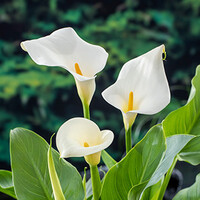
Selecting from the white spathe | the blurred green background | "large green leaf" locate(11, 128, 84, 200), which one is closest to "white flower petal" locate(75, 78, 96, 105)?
the white spathe

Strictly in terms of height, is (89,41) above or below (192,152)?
below

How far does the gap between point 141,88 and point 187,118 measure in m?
0.14

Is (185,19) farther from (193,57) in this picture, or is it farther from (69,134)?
(69,134)

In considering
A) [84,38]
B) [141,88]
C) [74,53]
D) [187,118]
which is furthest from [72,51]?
[84,38]

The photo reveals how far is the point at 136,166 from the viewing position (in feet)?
1.57

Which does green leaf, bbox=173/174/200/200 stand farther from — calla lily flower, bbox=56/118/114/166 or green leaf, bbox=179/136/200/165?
calla lily flower, bbox=56/118/114/166

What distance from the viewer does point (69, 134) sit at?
44 centimetres

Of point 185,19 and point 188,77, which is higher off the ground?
point 185,19

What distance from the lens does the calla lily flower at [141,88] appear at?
1.46 ft

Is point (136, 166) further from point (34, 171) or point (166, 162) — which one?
point (34, 171)

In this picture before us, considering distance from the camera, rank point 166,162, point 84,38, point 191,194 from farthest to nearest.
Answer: point 84,38
point 191,194
point 166,162

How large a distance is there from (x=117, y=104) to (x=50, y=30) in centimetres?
103

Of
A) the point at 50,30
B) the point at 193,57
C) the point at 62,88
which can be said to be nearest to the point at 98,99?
the point at 62,88

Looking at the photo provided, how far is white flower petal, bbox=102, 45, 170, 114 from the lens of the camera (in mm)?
443
